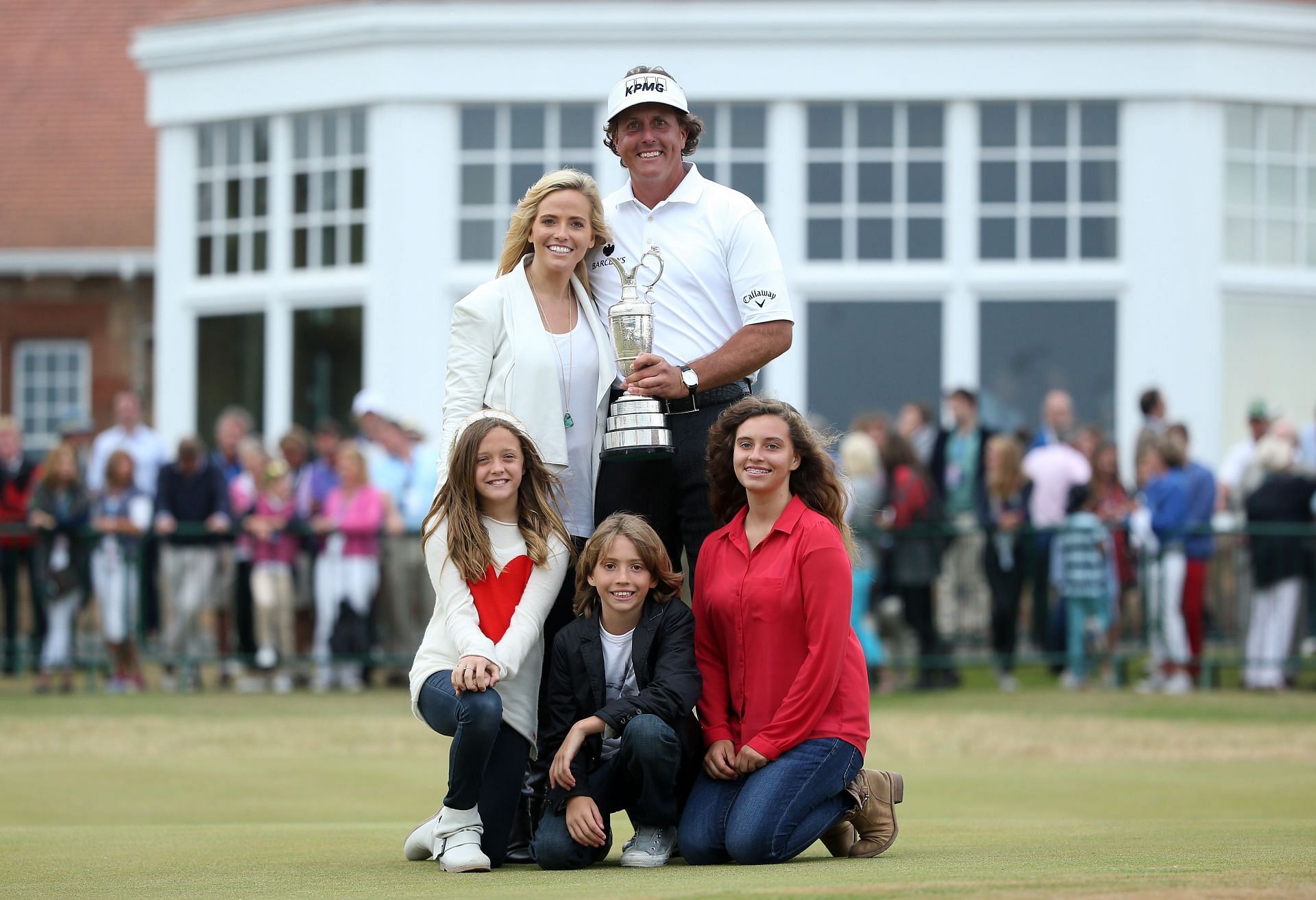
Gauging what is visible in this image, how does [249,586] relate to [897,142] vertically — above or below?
below

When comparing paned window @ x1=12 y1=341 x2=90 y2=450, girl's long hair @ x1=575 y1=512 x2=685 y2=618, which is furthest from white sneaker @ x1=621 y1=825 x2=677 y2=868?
paned window @ x1=12 y1=341 x2=90 y2=450

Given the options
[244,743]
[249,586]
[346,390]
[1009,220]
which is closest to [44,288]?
[346,390]

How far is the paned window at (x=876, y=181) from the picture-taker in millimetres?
16922

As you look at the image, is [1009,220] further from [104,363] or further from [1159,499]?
[104,363]

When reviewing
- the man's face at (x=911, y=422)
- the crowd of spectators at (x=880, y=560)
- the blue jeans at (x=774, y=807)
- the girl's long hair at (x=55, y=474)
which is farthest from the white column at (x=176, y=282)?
the blue jeans at (x=774, y=807)

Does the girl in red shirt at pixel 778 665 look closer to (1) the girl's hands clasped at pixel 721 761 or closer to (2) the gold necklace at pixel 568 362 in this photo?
(1) the girl's hands clasped at pixel 721 761

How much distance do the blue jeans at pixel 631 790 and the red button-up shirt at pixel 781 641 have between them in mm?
231

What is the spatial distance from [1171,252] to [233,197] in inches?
337

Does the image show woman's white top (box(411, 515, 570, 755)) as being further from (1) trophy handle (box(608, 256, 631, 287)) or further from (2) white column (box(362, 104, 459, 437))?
(2) white column (box(362, 104, 459, 437))

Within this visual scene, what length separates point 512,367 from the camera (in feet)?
20.3

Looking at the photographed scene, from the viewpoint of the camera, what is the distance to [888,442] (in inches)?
541

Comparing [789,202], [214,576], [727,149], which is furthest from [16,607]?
[789,202]

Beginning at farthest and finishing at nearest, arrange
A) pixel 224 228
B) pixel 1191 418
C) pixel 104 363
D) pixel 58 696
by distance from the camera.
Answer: pixel 104 363 < pixel 224 228 < pixel 1191 418 < pixel 58 696

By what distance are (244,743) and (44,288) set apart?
12.2m
